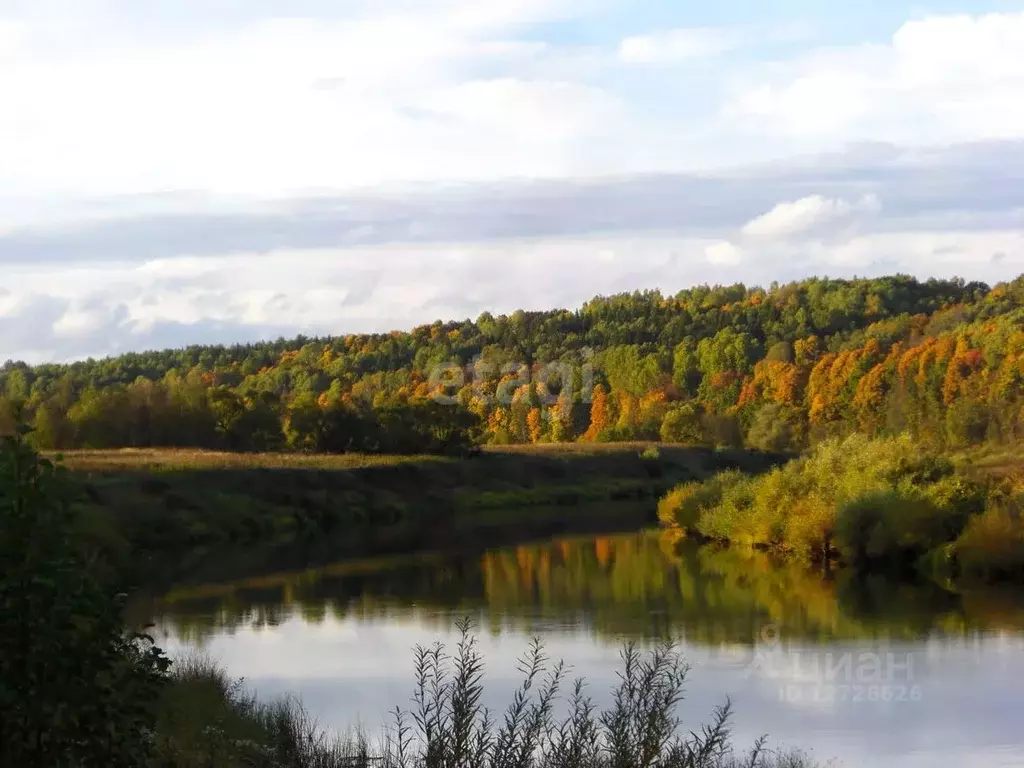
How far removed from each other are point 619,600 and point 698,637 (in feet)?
17.2

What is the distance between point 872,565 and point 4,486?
1094 inches

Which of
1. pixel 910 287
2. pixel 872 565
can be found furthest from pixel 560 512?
pixel 910 287

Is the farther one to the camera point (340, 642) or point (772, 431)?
point (772, 431)

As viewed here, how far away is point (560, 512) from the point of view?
5762 centimetres

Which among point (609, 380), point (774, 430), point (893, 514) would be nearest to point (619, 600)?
point (893, 514)

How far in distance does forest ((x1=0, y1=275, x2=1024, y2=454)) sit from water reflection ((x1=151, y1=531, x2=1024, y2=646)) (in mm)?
32258

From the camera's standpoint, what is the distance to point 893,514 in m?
31.6

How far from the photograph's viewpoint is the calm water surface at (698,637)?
1627cm

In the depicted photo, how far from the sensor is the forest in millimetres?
70562

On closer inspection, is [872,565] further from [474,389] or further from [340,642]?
[474,389]

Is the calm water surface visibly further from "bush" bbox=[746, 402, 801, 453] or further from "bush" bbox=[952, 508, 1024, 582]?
"bush" bbox=[746, 402, 801, 453]

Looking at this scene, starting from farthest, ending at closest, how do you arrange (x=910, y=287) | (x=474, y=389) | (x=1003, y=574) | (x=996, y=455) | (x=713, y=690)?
(x=910, y=287) < (x=474, y=389) < (x=996, y=455) < (x=1003, y=574) < (x=713, y=690)

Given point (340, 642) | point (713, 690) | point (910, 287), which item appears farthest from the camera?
point (910, 287)

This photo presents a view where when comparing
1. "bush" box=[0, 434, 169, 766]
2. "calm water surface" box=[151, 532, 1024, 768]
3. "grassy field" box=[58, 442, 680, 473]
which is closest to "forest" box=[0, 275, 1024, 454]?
"grassy field" box=[58, 442, 680, 473]
